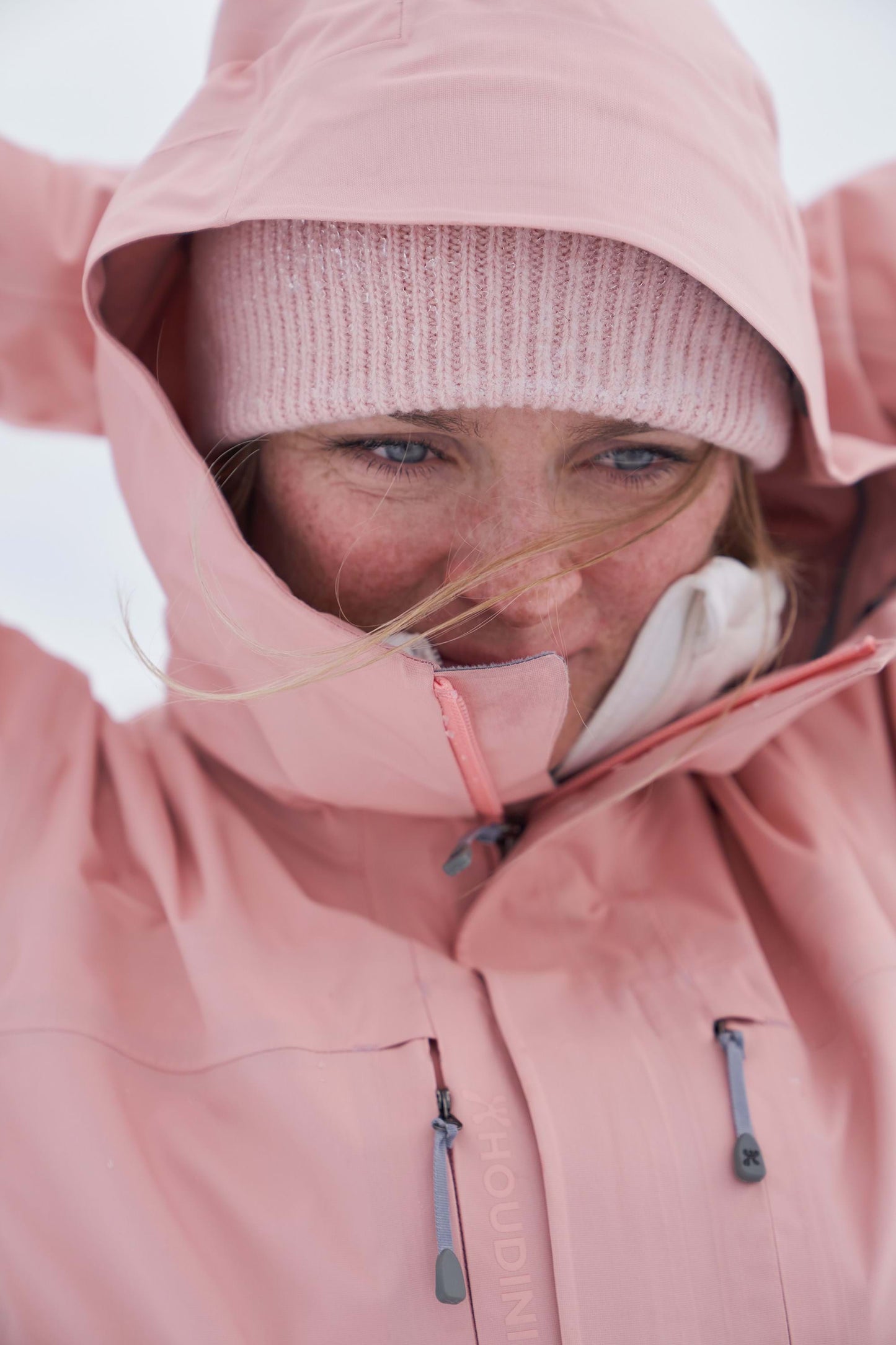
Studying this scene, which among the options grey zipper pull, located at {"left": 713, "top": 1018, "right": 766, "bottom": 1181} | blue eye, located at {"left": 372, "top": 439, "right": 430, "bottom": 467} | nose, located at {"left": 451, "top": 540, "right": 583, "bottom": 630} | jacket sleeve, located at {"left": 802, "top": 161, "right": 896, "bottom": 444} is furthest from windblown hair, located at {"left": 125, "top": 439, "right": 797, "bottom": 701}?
grey zipper pull, located at {"left": 713, "top": 1018, "right": 766, "bottom": 1181}

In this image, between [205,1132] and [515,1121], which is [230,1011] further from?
[515,1121]

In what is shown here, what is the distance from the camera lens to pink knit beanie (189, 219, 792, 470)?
813mm

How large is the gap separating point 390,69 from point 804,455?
614 mm

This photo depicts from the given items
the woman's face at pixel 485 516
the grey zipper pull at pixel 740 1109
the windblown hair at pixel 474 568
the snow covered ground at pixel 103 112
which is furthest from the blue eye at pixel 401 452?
the grey zipper pull at pixel 740 1109

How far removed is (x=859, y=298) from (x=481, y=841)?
0.78 m

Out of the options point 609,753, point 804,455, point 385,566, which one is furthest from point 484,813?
point 804,455

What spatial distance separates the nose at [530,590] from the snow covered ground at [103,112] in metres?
0.53

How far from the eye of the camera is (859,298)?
125 centimetres

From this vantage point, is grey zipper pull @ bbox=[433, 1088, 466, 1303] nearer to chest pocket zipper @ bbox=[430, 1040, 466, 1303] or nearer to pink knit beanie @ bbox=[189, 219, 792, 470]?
chest pocket zipper @ bbox=[430, 1040, 466, 1303]

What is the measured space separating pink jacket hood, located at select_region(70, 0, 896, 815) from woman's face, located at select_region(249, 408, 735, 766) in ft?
0.28

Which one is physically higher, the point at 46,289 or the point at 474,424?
the point at 474,424

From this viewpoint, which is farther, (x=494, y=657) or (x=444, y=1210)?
(x=494, y=657)

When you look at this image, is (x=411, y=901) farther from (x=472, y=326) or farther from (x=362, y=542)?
(x=472, y=326)

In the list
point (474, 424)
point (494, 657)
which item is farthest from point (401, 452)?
point (494, 657)
